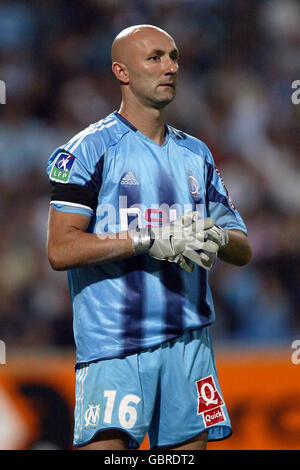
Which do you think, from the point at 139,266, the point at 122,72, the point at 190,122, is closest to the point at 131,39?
the point at 122,72

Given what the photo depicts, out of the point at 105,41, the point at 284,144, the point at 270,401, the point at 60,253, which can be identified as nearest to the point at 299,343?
the point at 270,401

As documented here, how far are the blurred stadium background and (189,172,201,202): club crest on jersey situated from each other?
1770 mm

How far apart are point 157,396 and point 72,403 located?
1502mm

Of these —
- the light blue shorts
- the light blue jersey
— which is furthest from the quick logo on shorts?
the light blue jersey

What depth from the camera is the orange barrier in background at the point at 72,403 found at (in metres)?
3.93

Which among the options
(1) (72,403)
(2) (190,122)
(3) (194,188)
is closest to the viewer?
(3) (194,188)

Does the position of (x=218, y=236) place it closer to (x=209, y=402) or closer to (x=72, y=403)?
(x=209, y=402)

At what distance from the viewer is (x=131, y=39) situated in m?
2.72

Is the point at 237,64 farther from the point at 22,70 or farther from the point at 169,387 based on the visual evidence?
the point at 169,387

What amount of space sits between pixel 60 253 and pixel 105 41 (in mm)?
3930

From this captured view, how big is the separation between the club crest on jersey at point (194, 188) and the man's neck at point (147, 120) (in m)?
0.18

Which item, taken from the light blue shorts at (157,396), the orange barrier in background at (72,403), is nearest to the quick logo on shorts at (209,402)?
the light blue shorts at (157,396)

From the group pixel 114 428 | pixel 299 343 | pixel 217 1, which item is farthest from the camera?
pixel 217 1

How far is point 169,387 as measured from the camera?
8.35 ft
